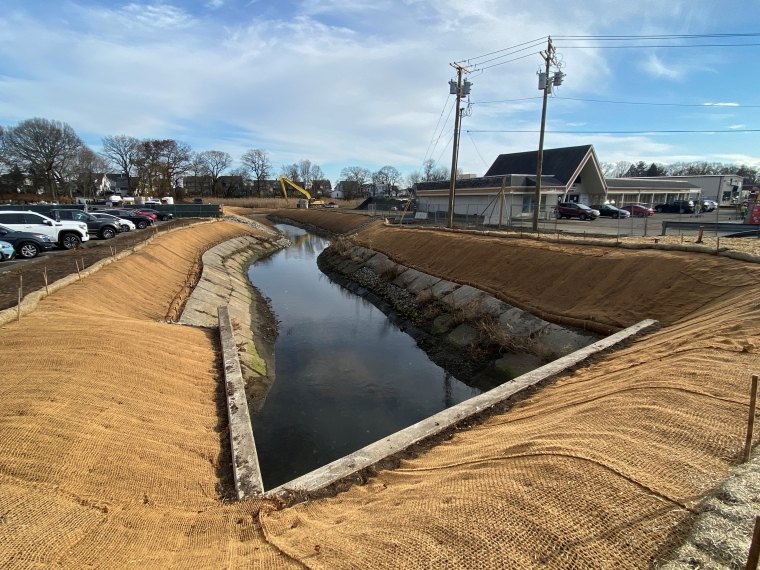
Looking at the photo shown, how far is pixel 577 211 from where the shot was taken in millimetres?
38031

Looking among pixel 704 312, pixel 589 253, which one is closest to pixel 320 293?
pixel 589 253

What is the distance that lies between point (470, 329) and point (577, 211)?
28.6 meters

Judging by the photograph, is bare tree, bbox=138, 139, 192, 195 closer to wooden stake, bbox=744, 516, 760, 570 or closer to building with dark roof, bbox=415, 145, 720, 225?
building with dark roof, bbox=415, 145, 720, 225

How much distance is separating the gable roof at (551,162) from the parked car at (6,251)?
4406 centimetres

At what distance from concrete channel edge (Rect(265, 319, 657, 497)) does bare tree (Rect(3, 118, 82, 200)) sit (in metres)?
97.5

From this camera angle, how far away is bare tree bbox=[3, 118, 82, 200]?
254ft

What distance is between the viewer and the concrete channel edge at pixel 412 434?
5.68 m

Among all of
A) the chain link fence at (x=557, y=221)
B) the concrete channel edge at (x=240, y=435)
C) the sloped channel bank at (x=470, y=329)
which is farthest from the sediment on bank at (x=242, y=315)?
the chain link fence at (x=557, y=221)

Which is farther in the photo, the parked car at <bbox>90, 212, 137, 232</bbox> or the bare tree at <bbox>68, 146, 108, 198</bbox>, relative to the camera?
the bare tree at <bbox>68, 146, 108, 198</bbox>

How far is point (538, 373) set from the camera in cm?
895

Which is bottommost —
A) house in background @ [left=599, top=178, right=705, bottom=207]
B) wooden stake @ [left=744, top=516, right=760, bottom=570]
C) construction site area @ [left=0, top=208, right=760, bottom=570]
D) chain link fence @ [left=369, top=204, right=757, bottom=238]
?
construction site area @ [left=0, top=208, right=760, bottom=570]

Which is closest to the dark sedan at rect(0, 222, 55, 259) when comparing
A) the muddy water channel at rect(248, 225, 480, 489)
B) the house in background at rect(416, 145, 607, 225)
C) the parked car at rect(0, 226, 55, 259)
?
the parked car at rect(0, 226, 55, 259)

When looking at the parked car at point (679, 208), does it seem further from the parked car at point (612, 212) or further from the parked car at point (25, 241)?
the parked car at point (25, 241)

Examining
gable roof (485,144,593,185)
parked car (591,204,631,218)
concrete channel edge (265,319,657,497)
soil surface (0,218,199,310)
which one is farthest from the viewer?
gable roof (485,144,593,185)
